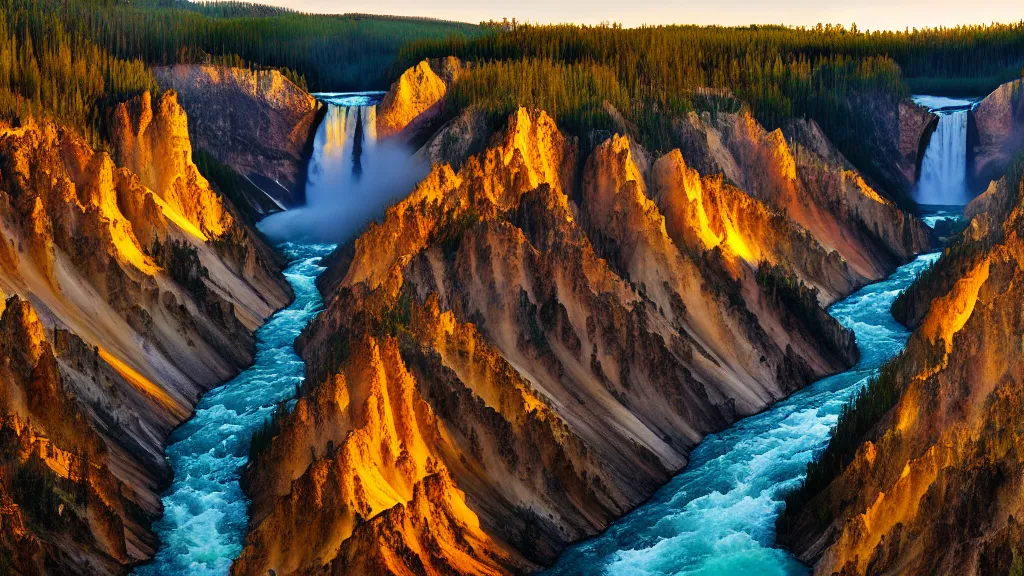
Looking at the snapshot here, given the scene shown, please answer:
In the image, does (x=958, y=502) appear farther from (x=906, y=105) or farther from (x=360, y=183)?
(x=906, y=105)

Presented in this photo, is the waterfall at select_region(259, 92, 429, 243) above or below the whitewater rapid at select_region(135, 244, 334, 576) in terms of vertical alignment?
above

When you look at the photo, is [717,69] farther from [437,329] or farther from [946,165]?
[437,329]

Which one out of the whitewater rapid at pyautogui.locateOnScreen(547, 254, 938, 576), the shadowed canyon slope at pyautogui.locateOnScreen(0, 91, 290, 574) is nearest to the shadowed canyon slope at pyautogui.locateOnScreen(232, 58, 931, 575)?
the whitewater rapid at pyautogui.locateOnScreen(547, 254, 938, 576)

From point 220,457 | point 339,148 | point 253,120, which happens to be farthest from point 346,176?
point 220,457

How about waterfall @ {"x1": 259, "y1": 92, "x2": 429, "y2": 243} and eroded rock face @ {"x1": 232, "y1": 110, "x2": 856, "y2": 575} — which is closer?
eroded rock face @ {"x1": 232, "y1": 110, "x2": 856, "y2": 575}

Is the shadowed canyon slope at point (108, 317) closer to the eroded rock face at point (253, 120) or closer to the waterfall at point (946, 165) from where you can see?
the eroded rock face at point (253, 120)

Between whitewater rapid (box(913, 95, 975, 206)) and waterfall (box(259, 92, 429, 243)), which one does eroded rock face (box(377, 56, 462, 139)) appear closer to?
waterfall (box(259, 92, 429, 243))
